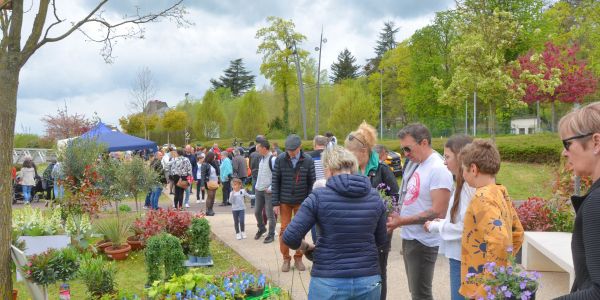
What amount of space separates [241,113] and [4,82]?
34.5 meters

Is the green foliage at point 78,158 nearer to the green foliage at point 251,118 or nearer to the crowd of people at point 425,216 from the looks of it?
the crowd of people at point 425,216

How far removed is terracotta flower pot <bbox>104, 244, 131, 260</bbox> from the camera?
7.66m

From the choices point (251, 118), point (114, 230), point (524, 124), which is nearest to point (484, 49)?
point (114, 230)

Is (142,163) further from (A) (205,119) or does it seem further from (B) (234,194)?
(A) (205,119)

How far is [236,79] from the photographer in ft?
251

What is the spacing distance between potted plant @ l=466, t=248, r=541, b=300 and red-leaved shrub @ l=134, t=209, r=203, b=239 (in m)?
5.62

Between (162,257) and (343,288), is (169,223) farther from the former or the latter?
(343,288)

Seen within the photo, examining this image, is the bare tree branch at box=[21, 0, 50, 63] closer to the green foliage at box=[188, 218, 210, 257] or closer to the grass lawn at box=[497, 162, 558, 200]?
the green foliage at box=[188, 218, 210, 257]

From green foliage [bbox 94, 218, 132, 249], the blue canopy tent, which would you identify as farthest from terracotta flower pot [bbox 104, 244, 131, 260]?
the blue canopy tent

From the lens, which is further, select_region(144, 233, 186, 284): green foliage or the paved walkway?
the paved walkway

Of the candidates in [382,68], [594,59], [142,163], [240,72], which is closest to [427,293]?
[142,163]

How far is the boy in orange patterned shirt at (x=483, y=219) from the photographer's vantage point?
8.64 ft

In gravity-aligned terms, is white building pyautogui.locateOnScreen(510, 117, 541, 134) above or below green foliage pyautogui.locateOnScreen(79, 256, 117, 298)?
above

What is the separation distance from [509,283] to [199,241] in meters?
5.36
